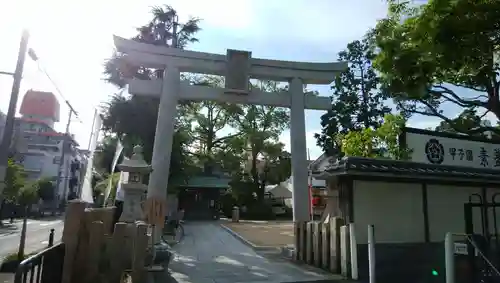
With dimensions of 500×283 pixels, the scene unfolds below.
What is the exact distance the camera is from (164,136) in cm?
1185

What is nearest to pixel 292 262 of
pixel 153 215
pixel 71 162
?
pixel 153 215

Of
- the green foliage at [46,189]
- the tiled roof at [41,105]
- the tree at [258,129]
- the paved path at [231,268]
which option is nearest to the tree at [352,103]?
the tree at [258,129]

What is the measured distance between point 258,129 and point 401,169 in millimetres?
25892

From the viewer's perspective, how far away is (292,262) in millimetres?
10305

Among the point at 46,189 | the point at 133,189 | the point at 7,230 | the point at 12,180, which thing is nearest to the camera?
the point at 133,189

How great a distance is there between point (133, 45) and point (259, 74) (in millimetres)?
4413

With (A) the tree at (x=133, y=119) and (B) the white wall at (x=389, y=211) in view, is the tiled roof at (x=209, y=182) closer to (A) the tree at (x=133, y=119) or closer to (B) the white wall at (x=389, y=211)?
(A) the tree at (x=133, y=119)

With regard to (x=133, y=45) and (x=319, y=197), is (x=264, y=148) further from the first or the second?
(x=133, y=45)

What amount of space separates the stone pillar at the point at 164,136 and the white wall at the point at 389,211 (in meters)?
6.11

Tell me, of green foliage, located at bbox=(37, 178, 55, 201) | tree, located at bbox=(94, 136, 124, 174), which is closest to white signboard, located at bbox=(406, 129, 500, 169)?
tree, located at bbox=(94, 136, 124, 174)

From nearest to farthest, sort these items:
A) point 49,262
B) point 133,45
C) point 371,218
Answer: point 49,262 → point 371,218 → point 133,45


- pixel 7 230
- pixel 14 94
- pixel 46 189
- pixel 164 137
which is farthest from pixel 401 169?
pixel 46 189

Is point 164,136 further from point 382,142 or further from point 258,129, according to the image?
point 258,129

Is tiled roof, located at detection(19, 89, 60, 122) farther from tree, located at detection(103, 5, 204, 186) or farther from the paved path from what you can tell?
the paved path
